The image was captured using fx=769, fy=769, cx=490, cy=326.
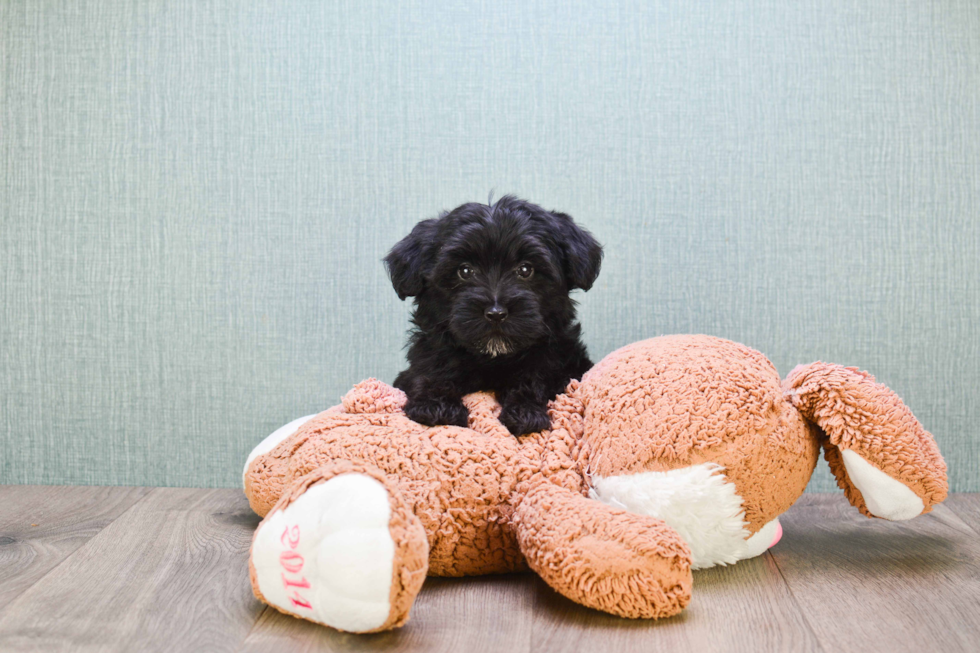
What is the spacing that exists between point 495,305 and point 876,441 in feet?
2.67

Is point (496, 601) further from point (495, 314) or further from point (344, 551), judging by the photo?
point (495, 314)

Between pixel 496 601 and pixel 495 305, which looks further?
pixel 495 305

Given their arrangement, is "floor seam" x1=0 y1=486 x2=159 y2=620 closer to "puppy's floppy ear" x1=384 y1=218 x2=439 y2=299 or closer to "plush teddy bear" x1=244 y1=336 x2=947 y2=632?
"plush teddy bear" x1=244 y1=336 x2=947 y2=632

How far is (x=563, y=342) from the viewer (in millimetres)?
1852

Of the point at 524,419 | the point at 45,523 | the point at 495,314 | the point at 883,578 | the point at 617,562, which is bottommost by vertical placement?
the point at 45,523

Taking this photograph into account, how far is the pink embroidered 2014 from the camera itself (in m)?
1.25

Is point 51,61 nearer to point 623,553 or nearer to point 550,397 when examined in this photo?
point 550,397

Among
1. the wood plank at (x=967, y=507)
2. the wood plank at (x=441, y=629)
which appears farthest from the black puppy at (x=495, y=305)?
the wood plank at (x=967, y=507)

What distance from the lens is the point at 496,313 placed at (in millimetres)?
1622

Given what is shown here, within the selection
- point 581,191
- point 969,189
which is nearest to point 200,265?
point 581,191

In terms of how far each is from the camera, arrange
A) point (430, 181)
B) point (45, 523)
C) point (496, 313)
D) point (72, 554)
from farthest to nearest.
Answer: point (430, 181), point (45, 523), point (72, 554), point (496, 313)

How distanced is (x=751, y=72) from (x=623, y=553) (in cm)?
168

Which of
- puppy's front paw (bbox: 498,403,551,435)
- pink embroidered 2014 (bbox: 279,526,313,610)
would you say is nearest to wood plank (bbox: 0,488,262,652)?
pink embroidered 2014 (bbox: 279,526,313,610)

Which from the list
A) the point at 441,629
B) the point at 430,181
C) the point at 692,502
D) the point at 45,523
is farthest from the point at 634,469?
the point at 45,523
